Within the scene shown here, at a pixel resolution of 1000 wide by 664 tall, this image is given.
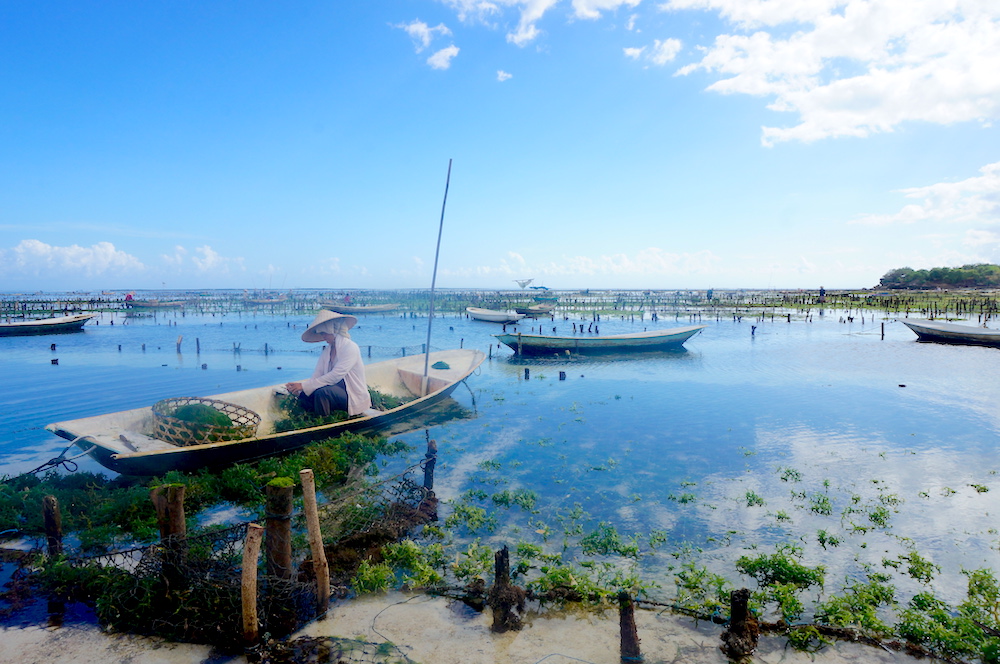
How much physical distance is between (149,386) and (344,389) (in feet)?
35.0

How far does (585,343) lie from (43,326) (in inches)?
1322

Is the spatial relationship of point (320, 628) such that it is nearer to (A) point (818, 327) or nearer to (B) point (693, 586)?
(B) point (693, 586)

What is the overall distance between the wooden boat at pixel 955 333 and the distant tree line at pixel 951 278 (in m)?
56.4

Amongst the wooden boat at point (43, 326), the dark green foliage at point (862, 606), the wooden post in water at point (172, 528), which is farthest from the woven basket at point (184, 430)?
the wooden boat at point (43, 326)

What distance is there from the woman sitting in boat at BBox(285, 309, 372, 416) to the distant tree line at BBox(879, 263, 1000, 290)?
288 feet

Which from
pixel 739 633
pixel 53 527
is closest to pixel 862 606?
pixel 739 633

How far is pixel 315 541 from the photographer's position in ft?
15.3

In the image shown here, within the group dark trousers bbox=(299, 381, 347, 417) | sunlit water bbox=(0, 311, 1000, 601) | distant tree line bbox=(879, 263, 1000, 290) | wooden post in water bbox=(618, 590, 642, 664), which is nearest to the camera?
wooden post in water bbox=(618, 590, 642, 664)

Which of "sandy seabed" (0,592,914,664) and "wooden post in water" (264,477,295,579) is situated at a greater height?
"wooden post in water" (264,477,295,579)

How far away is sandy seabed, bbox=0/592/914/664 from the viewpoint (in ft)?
13.7

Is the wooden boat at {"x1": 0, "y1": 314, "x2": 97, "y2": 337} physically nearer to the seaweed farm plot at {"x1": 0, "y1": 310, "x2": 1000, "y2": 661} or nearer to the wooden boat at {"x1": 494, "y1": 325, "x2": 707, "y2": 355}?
the seaweed farm plot at {"x1": 0, "y1": 310, "x2": 1000, "y2": 661}

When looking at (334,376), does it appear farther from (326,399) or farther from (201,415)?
(201,415)

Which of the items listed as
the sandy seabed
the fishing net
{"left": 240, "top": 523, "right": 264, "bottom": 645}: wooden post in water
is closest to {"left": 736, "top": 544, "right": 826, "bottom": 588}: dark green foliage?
the sandy seabed

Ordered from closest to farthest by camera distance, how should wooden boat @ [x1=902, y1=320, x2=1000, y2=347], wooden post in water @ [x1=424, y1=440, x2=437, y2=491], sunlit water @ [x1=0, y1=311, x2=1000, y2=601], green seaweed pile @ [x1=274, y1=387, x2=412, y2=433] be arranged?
sunlit water @ [x1=0, y1=311, x2=1000, y2=601] → wooden post in water @ [x1=424, y1=440, x2=437, y2=491] → green seaweed pile @ [x1=274, y1=387, x2=412, y2=433] → wooden boat @ [x1=902, y1=320, x2=1000, y2=347]
